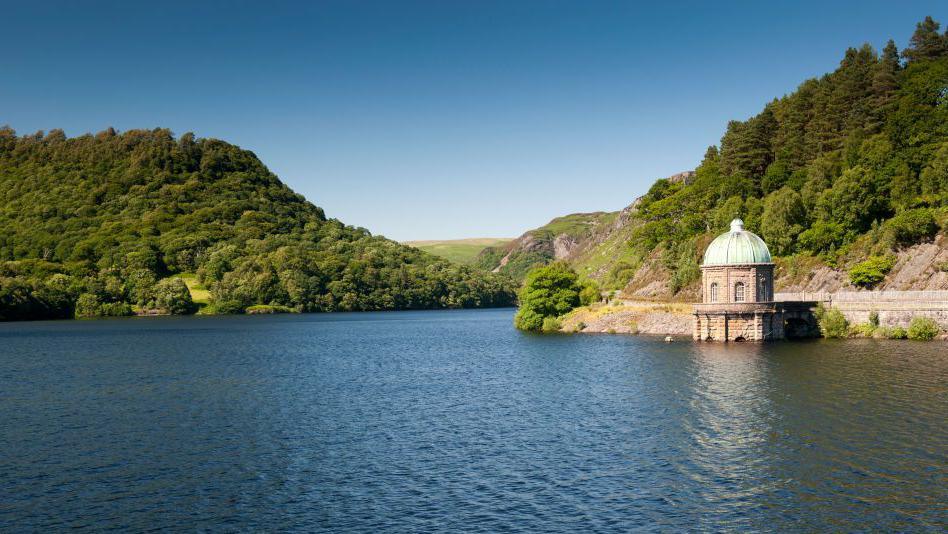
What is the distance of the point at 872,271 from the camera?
355 feet

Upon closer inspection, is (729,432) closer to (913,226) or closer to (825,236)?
(913,226)

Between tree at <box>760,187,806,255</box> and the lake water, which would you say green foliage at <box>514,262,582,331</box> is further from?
the lake water

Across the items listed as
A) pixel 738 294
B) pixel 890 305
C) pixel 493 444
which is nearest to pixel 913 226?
pixel 890 305

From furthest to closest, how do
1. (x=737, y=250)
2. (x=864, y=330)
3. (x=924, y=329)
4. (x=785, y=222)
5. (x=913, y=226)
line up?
(x=785, y=222)
(x=913, y=226)
(x=737, y=250)
(x=864, y=330)
(x=924, y=329)

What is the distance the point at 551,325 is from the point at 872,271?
51.0m

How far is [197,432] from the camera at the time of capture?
51.3 metres

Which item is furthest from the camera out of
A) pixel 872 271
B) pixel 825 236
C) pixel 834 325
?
pixel 825 236

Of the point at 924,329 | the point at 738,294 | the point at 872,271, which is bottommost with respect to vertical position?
the point at 924,329

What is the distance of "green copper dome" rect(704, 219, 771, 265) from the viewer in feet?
338

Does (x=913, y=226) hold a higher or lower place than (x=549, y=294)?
higher

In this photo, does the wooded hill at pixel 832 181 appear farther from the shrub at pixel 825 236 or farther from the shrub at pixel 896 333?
the shrub at pixel 896 333

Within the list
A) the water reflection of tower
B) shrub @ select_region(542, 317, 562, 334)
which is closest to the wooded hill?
shrub @ select_region(542, 317, 562, 334)

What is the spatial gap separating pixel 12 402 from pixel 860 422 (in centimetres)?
6602

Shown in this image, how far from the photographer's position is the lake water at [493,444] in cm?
3391
